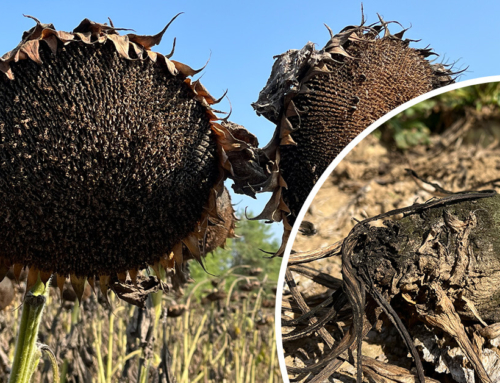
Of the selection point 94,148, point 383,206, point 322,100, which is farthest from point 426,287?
point 94,148

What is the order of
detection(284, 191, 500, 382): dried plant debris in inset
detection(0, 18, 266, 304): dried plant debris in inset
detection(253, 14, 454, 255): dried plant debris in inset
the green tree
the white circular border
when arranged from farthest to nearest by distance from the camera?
the green tree
detection(253, 14, 454, 255): dried plant debris in inset
detection(0, 18, 266, 304): dried plant debris in inset
the white circular border
detection(284, 191, 500, 382): dried plant debris in inset

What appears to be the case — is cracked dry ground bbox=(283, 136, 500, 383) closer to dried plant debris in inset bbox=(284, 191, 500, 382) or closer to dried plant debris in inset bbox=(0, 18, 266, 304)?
dried plant debris in inset bbox=(284, 191, 500, 382)

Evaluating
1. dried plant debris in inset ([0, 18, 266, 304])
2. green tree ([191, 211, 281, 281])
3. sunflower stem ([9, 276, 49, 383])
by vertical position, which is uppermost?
green tree ([191, 211, 281, 281])

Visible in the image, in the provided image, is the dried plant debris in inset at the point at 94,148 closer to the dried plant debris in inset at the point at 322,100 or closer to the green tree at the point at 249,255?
the dried plant debris in inset at the point at 322,100

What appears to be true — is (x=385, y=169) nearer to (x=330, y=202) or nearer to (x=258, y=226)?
(x=330, y=202)

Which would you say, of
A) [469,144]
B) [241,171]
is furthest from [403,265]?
[241,171]

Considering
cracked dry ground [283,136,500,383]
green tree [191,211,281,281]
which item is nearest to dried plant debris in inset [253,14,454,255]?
cracked dry ground [283,136,500,383]

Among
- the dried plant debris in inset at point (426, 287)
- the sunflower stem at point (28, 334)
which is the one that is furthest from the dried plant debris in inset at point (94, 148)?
the dried plant debris in inset at point (426, 287)
